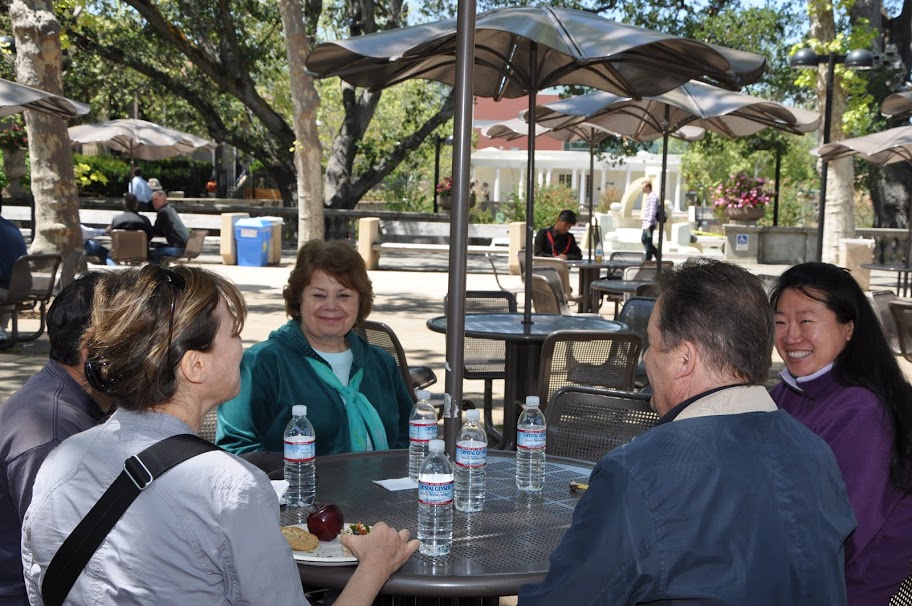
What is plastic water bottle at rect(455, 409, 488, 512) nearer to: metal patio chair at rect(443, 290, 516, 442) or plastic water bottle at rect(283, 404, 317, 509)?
plastic water bottle at rect(283, 404, 317, 509)

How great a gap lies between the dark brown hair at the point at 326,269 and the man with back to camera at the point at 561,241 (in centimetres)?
901

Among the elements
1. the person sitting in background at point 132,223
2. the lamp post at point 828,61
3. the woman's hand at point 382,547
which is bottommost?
the woman's hand at point 382,547

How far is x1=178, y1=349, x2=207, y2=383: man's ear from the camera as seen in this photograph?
6.42ft

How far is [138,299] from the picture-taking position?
74.7 inches

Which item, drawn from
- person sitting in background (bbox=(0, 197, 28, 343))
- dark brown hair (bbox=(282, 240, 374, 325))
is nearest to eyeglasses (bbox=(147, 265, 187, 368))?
dark brown hair (bbox=(282, 240, 374, 325))

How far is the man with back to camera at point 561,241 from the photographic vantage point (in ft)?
42.9

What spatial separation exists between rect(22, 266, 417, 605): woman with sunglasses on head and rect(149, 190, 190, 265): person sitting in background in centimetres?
1354

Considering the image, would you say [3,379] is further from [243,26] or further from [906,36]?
[906,36]

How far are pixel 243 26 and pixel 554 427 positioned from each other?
2223 cm

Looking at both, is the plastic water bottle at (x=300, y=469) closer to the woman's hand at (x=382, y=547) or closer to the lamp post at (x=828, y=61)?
the woman's hand at (x=382, y=547)

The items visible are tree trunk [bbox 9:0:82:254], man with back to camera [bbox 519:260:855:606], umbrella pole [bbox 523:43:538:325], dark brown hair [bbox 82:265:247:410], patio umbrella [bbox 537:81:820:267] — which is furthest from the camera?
tree trunk [bbox 9:0:82:254]

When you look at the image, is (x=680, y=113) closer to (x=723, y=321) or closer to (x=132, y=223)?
(x=132, y=223)

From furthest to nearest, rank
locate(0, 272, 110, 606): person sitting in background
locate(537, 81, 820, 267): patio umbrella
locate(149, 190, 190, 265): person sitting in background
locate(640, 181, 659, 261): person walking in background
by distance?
locate(640, 181, 659, 261): person walking in background
locate(149, 190, 190, 265): person sitting in background
locate(537, 81, 820, 267): patio umbrella
locate(0, 272, 110, 606): person sitting in background

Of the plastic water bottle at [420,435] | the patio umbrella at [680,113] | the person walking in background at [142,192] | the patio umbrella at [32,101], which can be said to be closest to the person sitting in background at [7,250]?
the patio umbrella at [32,101]
